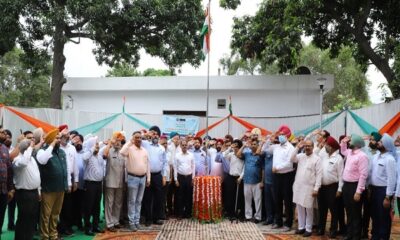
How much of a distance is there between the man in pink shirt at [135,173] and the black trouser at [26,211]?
181 cm

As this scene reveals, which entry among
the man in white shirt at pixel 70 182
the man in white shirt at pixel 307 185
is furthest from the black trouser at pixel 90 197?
the man in white shirt at pixel 307 185

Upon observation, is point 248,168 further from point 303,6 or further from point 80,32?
point 80,32

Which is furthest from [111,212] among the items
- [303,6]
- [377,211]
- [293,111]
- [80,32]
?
[80,32]

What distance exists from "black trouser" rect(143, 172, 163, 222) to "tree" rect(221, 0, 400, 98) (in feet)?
19.3

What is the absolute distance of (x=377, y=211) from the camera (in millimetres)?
6035

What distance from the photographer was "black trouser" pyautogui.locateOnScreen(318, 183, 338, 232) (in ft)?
21.7

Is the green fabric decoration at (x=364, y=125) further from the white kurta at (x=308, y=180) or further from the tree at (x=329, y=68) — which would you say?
the tree at (x=329, y=68)

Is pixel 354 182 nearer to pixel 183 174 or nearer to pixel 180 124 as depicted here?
pixel 183 174

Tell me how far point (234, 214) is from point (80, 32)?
960 centimetres

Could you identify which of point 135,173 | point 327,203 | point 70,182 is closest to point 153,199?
point 135,173

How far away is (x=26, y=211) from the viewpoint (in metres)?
5.18

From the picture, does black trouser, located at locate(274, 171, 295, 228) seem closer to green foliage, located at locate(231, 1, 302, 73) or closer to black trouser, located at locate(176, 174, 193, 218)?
black trouser, located at locate(176, 174, 193, 218)

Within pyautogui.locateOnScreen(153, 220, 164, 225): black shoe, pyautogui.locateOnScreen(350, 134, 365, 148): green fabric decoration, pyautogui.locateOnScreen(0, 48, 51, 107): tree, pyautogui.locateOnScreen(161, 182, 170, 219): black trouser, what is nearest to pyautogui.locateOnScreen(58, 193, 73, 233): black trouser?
pyautogui.locateOnScreen(153, 220, 164, 225): black shoe

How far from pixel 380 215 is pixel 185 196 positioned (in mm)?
3501
